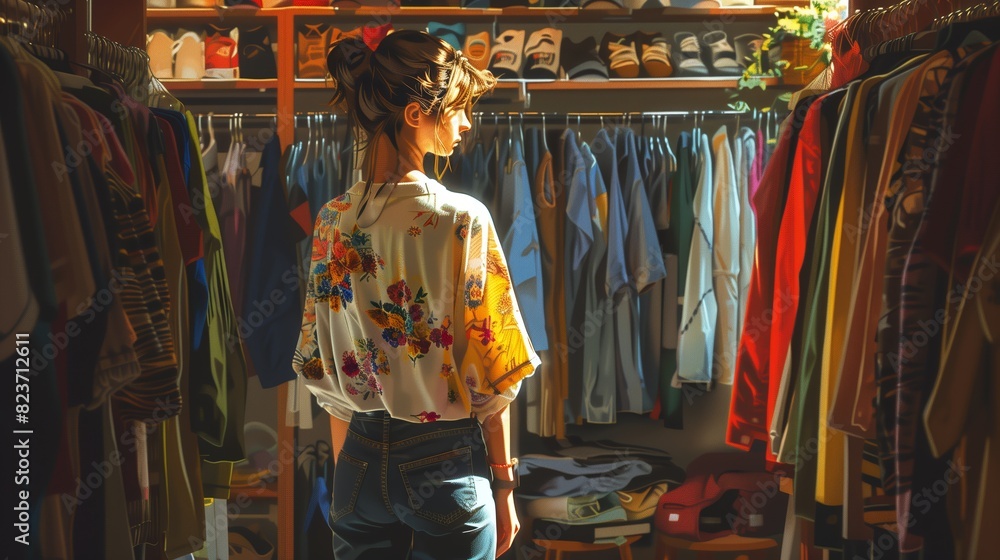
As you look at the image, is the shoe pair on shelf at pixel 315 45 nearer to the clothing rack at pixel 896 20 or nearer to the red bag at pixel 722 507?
the clothing rack at pixel 896 20

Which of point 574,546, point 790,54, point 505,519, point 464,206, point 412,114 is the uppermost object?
point 790,54

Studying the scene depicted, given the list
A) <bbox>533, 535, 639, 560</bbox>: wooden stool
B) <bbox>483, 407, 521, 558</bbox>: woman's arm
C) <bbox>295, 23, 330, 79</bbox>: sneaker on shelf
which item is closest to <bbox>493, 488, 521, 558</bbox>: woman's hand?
<bbox>483, 407, 521, 558</bbox>: woman's arm

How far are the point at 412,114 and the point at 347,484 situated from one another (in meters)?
0.66

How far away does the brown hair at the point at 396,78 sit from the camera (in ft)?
4.90

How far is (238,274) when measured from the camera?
9.62 ft

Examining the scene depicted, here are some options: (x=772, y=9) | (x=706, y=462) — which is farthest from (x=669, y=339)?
(x=772, y=9)

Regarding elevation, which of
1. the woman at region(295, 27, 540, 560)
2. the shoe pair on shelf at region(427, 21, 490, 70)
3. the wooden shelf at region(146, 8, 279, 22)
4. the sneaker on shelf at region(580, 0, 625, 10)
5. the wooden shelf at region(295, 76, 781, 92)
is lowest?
the woman at region(295, 27, 540, 560)

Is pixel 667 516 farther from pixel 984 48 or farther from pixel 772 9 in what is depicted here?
pixel 984 48

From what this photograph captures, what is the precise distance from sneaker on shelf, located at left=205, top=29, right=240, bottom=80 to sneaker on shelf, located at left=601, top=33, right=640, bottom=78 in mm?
1405

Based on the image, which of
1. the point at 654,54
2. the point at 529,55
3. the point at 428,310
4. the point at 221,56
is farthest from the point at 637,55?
the point at 428,310

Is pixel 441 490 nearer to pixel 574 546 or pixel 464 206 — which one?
pixel 464 206

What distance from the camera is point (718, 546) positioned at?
9.87ft

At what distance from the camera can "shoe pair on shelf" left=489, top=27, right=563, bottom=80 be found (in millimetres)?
3191

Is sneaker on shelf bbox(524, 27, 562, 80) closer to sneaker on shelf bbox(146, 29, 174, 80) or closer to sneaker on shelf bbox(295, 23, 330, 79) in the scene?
sneaker on shelf bbox(295, 23, 330, 79)
